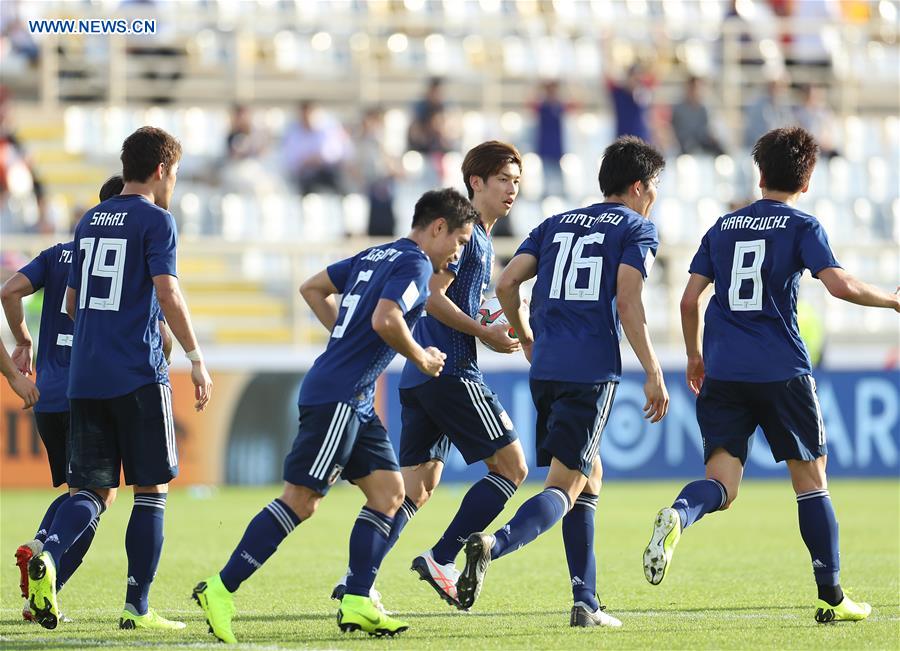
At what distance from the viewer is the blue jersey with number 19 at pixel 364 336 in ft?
20.6

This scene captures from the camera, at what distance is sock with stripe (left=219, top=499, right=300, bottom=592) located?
613cm

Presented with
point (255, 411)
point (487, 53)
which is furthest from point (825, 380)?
point (487, 53)

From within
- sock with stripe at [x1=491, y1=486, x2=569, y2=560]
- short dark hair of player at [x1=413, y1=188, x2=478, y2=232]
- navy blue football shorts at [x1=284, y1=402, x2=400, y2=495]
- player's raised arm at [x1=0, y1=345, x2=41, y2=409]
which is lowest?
sock with stripe at [x1=491, y1=486, x2=569, y2=560]

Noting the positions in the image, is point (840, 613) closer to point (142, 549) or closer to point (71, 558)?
point (142, 549)

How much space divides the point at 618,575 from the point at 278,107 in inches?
594

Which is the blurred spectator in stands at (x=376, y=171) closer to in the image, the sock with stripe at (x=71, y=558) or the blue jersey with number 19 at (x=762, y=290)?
the sock with stripe at (x=71, y=558)

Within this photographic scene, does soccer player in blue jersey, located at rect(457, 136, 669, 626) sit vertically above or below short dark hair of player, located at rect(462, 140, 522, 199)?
below

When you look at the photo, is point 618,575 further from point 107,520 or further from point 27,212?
point 27,212

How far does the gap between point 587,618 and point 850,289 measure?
1.83 meters

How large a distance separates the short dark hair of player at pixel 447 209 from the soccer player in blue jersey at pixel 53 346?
1.52 meters

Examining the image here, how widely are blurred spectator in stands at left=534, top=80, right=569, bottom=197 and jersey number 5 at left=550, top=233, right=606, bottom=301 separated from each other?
43.9 ft

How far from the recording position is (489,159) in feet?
24.5

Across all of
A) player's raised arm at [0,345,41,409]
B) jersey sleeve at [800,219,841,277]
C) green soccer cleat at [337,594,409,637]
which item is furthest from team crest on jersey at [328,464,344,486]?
jersey sleeve at [800,219,841,277]

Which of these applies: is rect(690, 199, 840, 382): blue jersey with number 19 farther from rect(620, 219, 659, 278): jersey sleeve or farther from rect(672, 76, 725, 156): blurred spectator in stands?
rect(672, 76, 725, 156): blurred spectator in stands
